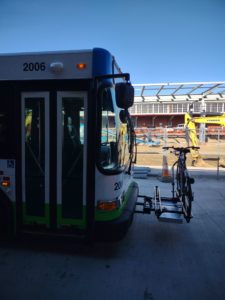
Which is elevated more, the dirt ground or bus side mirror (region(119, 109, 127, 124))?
bus side mirror (region(119, 109, 127, 124))

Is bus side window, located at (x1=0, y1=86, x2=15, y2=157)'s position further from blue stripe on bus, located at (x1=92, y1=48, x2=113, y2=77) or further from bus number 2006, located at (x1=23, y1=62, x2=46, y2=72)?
blue stripe on bus, located at (x1=92, y1=48, x2=113, y2=77)

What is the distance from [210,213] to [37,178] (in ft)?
13.4

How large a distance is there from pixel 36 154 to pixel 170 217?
7.85ft

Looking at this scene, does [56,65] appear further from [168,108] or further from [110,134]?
[168,108]

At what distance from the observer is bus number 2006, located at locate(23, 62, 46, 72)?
3455mm

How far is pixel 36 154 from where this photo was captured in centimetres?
356

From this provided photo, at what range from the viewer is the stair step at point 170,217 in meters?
4.06

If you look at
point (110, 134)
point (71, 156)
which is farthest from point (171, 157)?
point (71, 156)

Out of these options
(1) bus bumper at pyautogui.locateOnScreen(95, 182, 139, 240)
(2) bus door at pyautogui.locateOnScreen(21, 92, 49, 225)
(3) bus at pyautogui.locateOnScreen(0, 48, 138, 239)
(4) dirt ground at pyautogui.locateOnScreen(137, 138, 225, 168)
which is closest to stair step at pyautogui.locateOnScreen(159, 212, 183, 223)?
(3) bus at pyautogui.locateOnScreen(0, 48, 138, 239)

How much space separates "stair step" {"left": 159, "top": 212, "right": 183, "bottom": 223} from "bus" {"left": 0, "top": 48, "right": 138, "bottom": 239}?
83 centimetres

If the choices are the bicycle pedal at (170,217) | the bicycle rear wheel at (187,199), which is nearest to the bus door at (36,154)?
the bicycle pedal at (170,217)

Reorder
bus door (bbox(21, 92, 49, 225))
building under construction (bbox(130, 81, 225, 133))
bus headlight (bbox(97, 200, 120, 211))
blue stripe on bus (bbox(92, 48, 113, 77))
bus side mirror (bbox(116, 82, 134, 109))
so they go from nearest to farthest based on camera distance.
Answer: bus side mirror (bbox(116, 82, 134, 109)), blue stripe on bus (bbox(92, 48, 113, 77)), bus headlight (bbox(97, 200, 120, 211)), bus door (bbox(21, 92, 49, 225)), building under construction (bbox(130, 81, 225, 133))

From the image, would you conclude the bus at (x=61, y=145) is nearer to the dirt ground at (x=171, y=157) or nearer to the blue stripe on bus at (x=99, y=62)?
the blue stripe on bus at (x=99, y=62)

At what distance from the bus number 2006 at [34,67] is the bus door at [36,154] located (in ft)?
1.08
